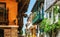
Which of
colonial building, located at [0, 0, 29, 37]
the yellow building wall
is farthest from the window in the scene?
the yellow building wall

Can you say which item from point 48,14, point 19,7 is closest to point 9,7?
point 19,7

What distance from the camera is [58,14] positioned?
2091 cm

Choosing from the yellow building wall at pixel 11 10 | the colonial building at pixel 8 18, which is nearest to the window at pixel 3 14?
the colonial building at pixel 8 18

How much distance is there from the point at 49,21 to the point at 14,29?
14068 millimetres

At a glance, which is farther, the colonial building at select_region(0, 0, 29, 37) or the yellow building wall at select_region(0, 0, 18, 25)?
the yellow building wall at select_region(0, 0, 18, 25)

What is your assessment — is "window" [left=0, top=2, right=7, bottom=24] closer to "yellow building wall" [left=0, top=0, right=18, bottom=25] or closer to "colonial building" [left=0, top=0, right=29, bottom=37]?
"colonial building" [left=0, top=0, right=29, bottom=37]

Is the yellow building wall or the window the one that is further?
the yellow building wall

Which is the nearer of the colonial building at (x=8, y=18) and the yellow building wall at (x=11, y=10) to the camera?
the colonial building at (x=8, y=18)

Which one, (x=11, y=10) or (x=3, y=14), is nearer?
(x=3, y=14)

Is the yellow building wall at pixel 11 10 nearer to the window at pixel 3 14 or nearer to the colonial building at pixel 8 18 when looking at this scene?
the colonial building at pixel 8 18

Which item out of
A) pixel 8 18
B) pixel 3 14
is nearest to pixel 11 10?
pixel 8 18

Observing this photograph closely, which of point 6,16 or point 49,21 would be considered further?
point 49,21

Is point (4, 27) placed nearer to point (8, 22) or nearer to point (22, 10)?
point (8, 22)

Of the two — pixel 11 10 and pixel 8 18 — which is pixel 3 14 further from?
pixel 11 10
